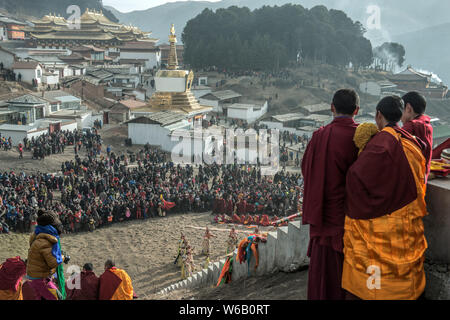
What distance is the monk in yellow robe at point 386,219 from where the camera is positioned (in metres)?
3.65

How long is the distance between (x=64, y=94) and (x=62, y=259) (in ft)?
107

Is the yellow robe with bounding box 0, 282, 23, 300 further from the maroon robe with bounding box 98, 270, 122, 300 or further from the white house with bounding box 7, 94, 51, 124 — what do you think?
the white house with bounding box 7, 94, 51, 124

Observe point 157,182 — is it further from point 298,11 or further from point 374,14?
point 374,14

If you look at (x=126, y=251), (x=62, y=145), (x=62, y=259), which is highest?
(x=62, y=259)

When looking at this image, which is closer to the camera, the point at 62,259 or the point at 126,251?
the point at 62,259

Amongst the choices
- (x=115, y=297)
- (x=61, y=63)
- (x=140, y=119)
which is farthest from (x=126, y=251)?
(x=61, y=63)

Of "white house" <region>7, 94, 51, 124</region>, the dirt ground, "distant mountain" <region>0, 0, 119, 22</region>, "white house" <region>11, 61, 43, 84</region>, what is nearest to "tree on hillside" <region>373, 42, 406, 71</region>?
"white house" <region>11, 61, 43, 84</region>

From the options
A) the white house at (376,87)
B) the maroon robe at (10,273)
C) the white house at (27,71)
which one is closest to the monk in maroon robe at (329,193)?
the maroon robe at (10,273)

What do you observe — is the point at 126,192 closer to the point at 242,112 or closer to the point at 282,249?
the point at 282,249

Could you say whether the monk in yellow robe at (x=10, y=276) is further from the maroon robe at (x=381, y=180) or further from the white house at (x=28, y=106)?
the white house at (x=28, y=106)

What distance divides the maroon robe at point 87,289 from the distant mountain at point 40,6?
308 feet

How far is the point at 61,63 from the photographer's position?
4728 cm
